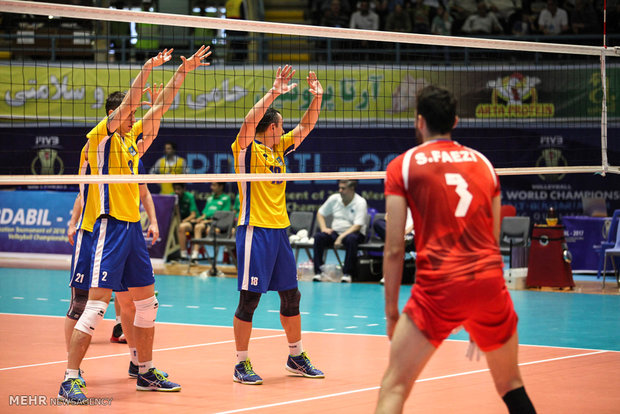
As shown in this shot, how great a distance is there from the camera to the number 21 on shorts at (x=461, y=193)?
4082 millimetres

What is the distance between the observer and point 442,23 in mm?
20125

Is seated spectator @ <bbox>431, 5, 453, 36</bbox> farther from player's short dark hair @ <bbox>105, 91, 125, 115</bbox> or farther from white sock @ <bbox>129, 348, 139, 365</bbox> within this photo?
white sock @ <bbox>129, 348, 139, 365</bbox>

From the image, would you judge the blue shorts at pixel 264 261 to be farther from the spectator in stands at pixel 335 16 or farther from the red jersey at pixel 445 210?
the spectator in stands at pixel 335 16

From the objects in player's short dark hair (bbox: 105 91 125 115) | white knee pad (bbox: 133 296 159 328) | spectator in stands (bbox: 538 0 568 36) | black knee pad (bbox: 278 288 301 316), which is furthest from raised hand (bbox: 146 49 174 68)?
spectator in stands (bbox: 538 0 568 36)

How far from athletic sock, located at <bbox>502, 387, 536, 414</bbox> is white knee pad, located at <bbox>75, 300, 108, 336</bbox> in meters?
3.18

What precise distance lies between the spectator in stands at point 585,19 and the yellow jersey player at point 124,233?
14.7 m

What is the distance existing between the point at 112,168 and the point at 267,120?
1431 millimetres

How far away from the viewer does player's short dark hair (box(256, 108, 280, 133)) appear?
23.7ft

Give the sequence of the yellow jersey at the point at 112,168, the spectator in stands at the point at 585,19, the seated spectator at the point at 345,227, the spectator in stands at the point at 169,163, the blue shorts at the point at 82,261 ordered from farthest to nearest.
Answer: the spectator in stands at the point at 585,19, the spectator in stands at the point at 169,163, the seated spectator at the point at 345,227, the blue shorts at the point at 82,261, the yellow jersey at the point at 112,168

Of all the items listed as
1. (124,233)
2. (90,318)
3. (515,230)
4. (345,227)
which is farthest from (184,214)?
(90,318)

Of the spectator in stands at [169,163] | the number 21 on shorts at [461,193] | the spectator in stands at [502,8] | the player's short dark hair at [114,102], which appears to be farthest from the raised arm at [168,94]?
the spectator in stands at [502,8]

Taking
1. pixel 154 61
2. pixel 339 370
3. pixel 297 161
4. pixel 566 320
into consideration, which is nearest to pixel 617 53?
pixel 566 320

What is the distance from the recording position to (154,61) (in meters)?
6.36

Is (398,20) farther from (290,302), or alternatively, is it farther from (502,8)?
(290,302)
